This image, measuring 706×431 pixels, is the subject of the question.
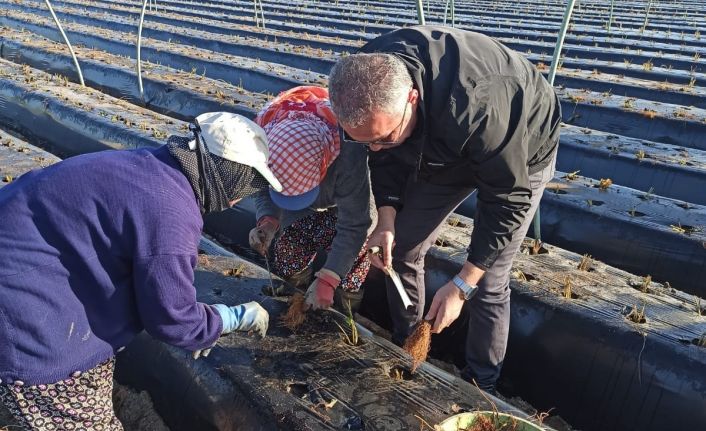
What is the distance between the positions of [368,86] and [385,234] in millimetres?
902

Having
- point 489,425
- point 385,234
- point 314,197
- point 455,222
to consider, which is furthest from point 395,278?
point 455,222

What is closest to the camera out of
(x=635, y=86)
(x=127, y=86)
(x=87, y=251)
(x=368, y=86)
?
(x=87, y=251)

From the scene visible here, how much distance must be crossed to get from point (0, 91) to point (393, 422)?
6.11 metres

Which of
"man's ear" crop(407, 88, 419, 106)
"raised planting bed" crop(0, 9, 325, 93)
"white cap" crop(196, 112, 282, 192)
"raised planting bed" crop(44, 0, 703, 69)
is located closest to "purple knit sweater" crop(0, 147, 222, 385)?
"white cap" crop(196, 112, 282, 192)

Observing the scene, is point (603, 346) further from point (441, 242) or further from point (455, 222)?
point (455, 222)

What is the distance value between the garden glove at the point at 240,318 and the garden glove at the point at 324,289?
0.30 meters

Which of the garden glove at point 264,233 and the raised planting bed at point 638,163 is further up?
the raised planting bed at point 638,163

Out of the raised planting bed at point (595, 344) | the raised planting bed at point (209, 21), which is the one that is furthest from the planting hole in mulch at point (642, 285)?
the raised planting bed at point (209, 21)

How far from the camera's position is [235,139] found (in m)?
1.60

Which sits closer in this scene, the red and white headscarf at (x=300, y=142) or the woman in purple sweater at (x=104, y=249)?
the woman in purple sweater at (x=104, y=249)

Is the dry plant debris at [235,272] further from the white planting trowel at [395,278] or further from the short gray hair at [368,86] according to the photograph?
the short gray hair at [368,86]

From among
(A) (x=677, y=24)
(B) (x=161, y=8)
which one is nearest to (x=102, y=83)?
(B) (x=161, y=8)

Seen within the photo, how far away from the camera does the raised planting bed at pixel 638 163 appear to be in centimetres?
400

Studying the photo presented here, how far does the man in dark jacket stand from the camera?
1.70 metres
